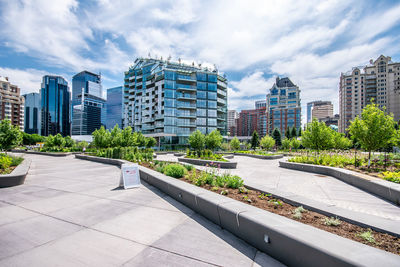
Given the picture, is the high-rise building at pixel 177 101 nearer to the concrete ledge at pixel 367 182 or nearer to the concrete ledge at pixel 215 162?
the concrete ledge at pixel 215 162

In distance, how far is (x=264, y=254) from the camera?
338 cm

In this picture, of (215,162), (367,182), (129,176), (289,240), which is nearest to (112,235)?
(289,240)

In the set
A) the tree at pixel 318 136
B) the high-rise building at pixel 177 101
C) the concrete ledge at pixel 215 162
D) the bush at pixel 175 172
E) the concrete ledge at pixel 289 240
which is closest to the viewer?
the concrete ledge at pixel 289 240

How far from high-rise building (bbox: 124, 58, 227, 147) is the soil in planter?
51929 millimetres

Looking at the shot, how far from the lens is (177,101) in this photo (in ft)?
207

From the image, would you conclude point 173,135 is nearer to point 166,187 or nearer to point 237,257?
point 166,187

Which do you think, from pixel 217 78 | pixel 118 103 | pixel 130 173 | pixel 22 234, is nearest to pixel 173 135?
pixel 217 78

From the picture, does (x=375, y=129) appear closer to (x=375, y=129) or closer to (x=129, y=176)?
(x=375, y=129)

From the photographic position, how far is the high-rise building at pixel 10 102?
103m

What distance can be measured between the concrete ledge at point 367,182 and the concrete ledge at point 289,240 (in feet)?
21.5

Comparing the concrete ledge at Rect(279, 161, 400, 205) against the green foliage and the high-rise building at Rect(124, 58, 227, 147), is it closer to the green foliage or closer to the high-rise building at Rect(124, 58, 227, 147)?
the green foliage

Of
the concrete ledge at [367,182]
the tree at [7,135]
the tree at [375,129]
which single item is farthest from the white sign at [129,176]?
the tree at [375,129]

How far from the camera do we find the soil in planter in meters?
3.24

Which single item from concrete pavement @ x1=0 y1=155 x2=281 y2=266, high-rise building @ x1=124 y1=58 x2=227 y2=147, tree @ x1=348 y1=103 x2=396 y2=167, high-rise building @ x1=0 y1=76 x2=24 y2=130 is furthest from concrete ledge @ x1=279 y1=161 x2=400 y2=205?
high-rise building @ x1=0 y1=76 x2=24 y2=130
